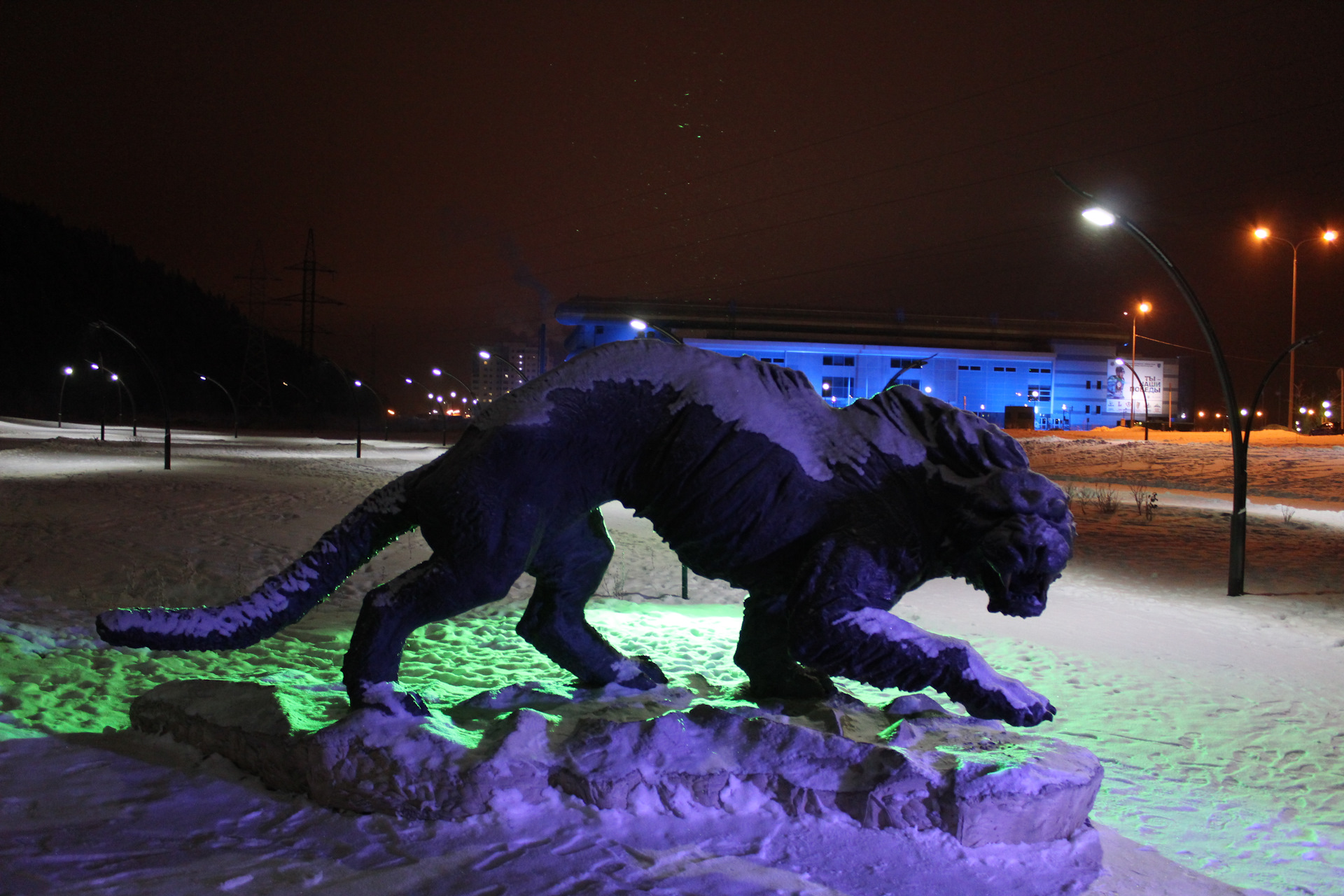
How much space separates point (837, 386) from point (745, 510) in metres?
41.0

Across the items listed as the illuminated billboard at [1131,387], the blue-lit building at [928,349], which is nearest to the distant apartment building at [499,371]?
the blue-lit building at [928,349]

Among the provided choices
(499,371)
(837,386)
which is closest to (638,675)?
(837,386)

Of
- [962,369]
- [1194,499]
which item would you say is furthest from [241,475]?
[962,369]

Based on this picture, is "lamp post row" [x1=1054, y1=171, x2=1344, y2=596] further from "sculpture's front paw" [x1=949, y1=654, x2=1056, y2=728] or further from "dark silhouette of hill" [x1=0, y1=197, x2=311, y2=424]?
"dark silhouette of hill" [x1=0, y1=197, x2=311, y2=424]

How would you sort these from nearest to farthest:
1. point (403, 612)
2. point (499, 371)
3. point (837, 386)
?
point (403, 612) → point (837, 386) → point (499, 371)

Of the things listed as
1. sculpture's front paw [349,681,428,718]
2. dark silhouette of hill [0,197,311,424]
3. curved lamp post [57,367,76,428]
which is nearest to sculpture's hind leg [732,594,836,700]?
sculpture's front paw [349,681,428,718]

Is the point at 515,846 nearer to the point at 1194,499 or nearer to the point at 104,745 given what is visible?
the point at 104,745

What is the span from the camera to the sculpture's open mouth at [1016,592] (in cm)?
300

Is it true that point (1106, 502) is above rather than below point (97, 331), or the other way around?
below

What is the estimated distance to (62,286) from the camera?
68.2 m

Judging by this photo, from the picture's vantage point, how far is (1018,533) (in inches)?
117

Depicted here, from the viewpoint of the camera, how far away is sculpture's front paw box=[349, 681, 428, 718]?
119 inches

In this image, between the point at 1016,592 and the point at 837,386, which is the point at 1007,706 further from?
the point at 837,386

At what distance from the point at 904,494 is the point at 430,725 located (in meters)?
1.85
